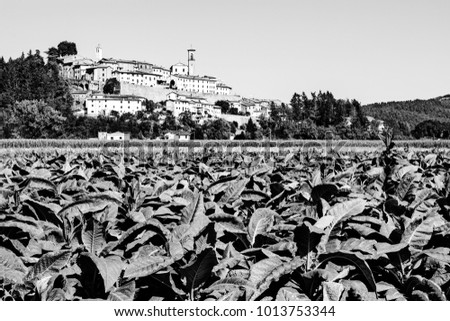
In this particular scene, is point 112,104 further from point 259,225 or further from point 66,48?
point 259,225

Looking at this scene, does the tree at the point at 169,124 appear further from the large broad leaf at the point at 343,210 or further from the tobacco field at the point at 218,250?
the large broad leaf at the point at 343,210

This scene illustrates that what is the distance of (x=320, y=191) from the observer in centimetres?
264

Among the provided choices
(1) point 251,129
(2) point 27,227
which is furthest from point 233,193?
(1) point 251,129

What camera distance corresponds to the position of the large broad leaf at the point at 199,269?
1650 mm

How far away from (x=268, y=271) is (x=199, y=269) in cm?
21

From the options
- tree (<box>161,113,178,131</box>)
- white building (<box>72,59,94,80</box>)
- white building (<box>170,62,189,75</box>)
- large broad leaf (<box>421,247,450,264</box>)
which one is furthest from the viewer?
white building (<box>170,62,189,75</box>)

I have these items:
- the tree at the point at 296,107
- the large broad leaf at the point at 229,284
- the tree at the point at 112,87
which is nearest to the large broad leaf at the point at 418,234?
the large broad leaf at the point at 229,284

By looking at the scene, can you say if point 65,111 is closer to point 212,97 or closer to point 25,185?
point 212,97

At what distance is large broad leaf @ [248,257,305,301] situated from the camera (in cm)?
169

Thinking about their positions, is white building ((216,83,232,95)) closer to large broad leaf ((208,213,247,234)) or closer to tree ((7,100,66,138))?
tree ((7,100,66,138))

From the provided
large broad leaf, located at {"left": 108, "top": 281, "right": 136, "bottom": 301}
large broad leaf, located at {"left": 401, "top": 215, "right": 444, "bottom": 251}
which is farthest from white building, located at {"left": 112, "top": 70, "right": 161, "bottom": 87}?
large broad leaf, located at {"left": 108, "top": 281, "right": 136, "bottom": 301}

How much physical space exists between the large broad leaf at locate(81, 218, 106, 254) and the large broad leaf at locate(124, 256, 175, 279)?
15.7 inches

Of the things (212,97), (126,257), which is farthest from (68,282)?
(212,97)

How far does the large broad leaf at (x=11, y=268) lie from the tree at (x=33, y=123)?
74.3 metres
